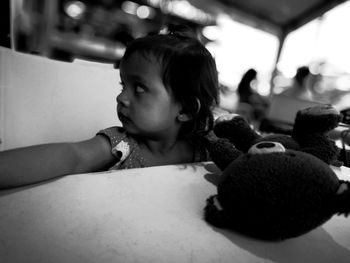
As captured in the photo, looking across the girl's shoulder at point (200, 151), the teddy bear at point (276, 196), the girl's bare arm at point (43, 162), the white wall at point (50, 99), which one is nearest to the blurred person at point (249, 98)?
the girl's shoulder at point (200, 151)

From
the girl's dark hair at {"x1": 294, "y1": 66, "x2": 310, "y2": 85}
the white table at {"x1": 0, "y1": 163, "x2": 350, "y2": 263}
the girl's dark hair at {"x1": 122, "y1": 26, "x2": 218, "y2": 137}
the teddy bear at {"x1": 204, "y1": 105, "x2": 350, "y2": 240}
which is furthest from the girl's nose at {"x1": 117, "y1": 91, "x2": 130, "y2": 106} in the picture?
the girl's dark hair at {"x1": 294, "y1": 66, "x2": 310, "y2": 85}

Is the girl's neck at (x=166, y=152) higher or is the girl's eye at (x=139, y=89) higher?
the girl's eye at (x=139, y=89)

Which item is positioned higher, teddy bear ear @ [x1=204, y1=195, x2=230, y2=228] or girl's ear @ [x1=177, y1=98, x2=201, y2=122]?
girl's ear @ [x1=177, y1=98, x2=201, y2=122]

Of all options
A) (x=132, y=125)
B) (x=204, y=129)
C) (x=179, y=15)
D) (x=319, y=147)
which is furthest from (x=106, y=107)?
(x=179, y=15)

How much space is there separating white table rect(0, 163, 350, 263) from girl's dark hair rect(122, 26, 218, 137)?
335mm

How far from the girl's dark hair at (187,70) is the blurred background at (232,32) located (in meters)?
1.49

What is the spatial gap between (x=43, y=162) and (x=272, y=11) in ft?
17.0

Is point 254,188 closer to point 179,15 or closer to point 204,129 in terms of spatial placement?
point 204,129

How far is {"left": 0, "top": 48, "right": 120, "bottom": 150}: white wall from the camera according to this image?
0.60 metres

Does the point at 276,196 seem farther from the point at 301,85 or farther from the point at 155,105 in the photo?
the point at 301,85

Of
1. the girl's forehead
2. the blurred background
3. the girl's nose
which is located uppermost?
the blurred background

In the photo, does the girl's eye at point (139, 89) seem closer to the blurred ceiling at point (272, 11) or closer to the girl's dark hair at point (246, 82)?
the girl's dark hair at point (246, 82)

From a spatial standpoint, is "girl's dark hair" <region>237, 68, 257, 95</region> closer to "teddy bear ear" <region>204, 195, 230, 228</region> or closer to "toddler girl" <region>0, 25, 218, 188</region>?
"toddler girl" <region>0, 25, 218, 188</region>

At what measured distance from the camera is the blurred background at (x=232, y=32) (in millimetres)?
3104
